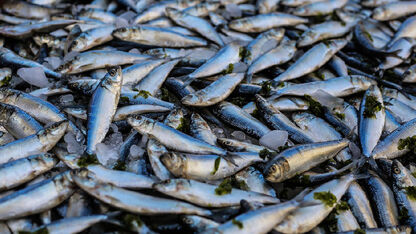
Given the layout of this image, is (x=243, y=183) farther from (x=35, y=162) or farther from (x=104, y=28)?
(x=104, y=28)

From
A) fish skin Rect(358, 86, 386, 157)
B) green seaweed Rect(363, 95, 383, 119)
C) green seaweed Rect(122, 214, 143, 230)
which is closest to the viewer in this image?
green seaweed Rect(122, 214, 143, 230)

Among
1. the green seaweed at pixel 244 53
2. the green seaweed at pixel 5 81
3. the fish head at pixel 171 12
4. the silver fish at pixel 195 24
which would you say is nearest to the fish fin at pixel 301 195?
the green seaweed at pixel 244 53

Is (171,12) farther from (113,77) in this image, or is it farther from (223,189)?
(223,189)

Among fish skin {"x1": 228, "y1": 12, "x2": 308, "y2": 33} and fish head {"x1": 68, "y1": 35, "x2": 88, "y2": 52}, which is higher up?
fish skin {"x1": 228, "y1": 12, "x2": 308, "y2": 33}

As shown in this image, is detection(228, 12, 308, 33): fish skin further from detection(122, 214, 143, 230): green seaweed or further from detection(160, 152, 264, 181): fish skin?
detection(122, 214, 143, 230): green seaweed

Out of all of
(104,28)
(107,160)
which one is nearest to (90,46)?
(104,28)

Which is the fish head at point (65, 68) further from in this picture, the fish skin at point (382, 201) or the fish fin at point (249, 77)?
the fish skin at point (382, 201)

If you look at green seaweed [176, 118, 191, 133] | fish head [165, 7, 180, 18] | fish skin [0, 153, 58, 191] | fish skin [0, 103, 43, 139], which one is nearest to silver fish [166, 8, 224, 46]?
fish head [165, 7, 180, 18]
